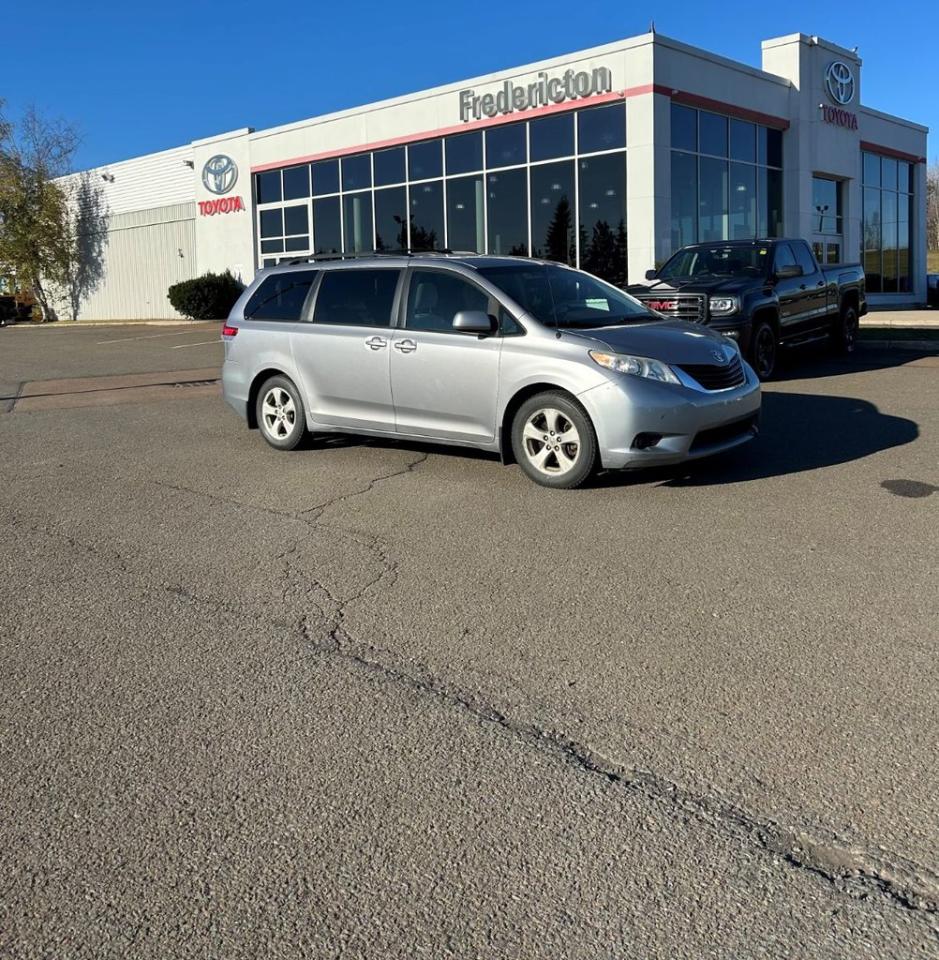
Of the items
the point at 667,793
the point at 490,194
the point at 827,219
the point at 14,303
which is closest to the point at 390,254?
the point at 667,793

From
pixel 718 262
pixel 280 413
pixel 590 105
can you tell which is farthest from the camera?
pixel 590 105

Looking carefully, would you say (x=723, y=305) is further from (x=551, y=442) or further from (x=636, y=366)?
(x=551, y=442)

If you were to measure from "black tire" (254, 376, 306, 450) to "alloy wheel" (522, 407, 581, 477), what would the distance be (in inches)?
99.7

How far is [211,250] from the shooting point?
36156mm

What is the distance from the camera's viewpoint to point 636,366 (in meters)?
7.30

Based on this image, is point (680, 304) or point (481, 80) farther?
point (481, 80)

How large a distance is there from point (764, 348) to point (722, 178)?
45.2 ft

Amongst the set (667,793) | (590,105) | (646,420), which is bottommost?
(667,793)

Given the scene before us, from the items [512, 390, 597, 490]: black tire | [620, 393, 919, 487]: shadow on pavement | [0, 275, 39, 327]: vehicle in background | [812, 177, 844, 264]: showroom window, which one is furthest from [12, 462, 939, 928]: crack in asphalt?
[0, 275, 39, 327]: vehicle in background

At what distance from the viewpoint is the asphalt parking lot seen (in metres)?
2.69

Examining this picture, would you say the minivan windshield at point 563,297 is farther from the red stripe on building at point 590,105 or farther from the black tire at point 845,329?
the red stripe on building at point 590,105

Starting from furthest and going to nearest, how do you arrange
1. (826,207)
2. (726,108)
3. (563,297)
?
(826,207) < (726,108) < (563,297)

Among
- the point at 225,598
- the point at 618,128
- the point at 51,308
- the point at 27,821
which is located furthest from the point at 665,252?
the point at 51,308

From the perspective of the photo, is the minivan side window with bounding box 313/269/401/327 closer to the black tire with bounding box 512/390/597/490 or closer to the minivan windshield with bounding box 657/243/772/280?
the black tire with bounding box 512/390/597/490
